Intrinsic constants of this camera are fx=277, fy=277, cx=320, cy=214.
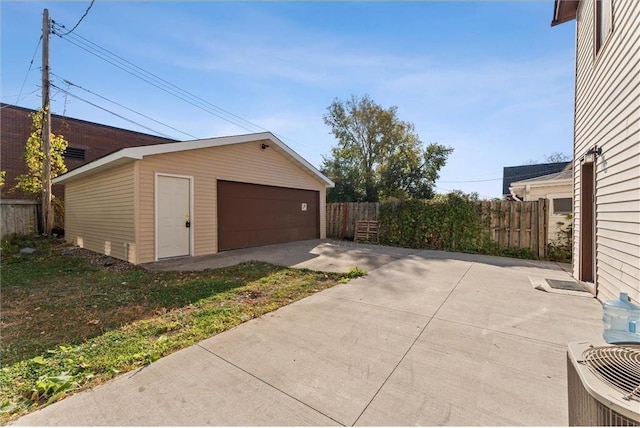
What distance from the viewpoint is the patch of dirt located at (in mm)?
6641

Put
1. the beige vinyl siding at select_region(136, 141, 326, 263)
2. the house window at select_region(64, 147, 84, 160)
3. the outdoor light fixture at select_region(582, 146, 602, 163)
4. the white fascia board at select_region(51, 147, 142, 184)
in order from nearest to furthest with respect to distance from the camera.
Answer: the outdoor light fixture at select_region(582, 146, 602, 163) < the white fascia board at select_region(51, 147, 142, 184) < the beige vinyl siding at select_region(136, 141, 326, 263) < the house window at select_region(64, 147, 84, 160)

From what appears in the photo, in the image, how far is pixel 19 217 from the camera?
1113cm

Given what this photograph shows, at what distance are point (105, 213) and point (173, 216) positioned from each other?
2.49 meters

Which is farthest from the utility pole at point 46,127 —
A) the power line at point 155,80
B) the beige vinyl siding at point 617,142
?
the beige vinyl siding at point 617,142

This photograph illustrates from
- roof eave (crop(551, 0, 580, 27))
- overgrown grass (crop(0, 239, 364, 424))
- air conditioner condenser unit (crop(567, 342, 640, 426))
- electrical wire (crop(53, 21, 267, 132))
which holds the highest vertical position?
electrical wire (crop(53, 21, 267, 132))

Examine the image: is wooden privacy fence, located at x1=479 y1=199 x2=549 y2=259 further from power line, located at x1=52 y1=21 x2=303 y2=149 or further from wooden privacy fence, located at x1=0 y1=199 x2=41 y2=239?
wooden privacy fence, located at x1=0 y1=199 x2=41 y2=239

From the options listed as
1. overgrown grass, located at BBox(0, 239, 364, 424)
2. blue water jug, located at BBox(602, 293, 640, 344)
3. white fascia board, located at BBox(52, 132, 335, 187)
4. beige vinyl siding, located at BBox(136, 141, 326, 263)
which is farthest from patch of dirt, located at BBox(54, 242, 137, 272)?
blue water jug, located at BBox(602, 293, 640, 344)

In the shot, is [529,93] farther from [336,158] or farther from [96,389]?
[336,158]

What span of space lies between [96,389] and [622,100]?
5.94 meters

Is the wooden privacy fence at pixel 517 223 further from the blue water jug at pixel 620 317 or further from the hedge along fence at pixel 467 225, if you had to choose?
the blue water jug at pixel 620 317

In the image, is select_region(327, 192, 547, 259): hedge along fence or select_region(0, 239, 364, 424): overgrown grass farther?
select_region(327, 192, 547, 259): hedge along fence

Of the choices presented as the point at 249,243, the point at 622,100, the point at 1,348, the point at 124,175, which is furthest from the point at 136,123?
the point at 622,100

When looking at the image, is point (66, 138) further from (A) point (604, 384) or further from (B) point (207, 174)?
(A) point (604, 384)

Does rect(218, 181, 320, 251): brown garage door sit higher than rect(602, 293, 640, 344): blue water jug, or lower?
higher
